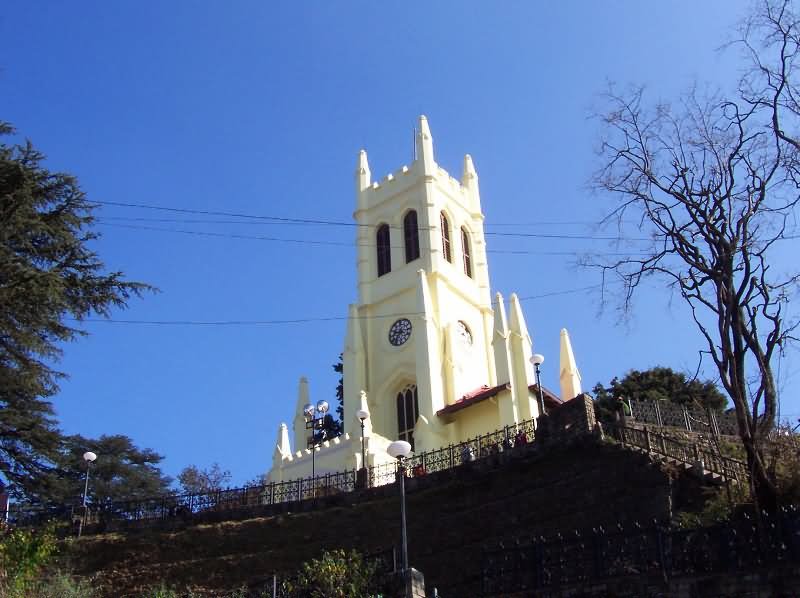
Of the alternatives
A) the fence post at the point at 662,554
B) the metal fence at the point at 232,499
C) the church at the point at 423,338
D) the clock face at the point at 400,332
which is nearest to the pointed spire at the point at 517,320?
the church at the point at 423,338

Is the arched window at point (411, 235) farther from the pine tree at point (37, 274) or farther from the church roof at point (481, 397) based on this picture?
the pine tree at point (37, 274)

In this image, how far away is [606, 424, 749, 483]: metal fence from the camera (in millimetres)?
20594

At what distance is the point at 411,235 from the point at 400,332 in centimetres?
571

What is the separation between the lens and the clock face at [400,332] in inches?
1752

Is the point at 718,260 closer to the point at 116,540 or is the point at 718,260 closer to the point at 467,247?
the point at 116,540

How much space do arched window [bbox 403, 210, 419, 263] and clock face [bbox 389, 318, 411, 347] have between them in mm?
3535

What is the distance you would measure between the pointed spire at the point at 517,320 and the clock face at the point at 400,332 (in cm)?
479

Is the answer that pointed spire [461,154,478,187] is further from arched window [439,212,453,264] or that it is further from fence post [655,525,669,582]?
fence post [655,525,669,582]

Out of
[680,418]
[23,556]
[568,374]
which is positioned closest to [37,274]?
[23,556]

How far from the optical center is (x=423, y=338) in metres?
42.7

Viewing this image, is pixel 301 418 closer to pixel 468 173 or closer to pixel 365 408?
pixel 365 408

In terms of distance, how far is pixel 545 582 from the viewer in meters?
15.5

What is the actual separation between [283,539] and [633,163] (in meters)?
13.4

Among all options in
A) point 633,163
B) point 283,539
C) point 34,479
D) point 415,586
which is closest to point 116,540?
point 283,539
